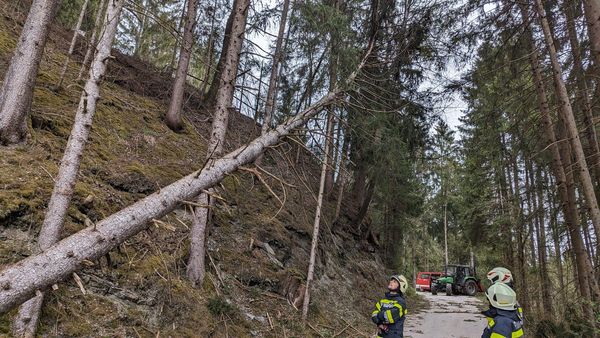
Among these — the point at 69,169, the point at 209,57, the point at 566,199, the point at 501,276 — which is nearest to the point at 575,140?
the point at 566,199

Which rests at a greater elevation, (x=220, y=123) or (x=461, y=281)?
(x=220, y=123)

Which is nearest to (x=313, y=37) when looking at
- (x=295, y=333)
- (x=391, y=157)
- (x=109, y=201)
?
(x=391, y=157)

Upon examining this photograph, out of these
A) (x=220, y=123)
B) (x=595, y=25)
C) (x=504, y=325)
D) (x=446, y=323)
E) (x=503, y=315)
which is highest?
(x=595, y=25)

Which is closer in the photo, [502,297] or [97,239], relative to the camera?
[97,239]

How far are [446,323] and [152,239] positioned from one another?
33.1 ft

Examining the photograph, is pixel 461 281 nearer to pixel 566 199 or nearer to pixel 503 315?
pixel 566 199

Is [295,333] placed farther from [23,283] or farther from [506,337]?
[23,283]

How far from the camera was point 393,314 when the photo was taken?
5.14m

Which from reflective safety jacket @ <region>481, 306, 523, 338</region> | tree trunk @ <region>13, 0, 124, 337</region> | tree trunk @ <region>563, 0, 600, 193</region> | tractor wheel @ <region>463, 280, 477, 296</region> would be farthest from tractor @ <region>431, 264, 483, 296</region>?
tree trunk @ <region>13, 0, 124, 337</region>

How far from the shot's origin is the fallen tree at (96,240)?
6.94ft

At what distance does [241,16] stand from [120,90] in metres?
6.62

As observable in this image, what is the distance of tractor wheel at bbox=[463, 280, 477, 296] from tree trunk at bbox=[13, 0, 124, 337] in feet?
73.9

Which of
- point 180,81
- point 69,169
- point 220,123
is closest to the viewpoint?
point 69,169

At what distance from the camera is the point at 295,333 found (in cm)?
651
